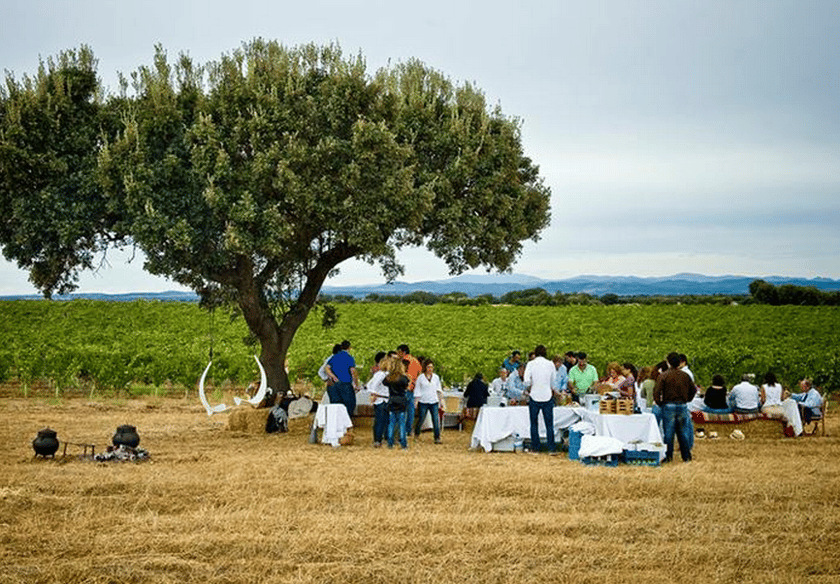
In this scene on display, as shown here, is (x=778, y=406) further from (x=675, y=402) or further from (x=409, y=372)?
(x=409, y=372)

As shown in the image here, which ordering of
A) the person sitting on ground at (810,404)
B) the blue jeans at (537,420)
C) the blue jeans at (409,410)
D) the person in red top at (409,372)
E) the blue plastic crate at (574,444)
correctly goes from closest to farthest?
the blue plastic crate at (574,444) → the blue jeans at (537,420) → the person in red top at (409,372) → the blue jeans at (409,410) → the person sitting on ground at (810,404)

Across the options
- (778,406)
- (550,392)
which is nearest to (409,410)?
(550,392)

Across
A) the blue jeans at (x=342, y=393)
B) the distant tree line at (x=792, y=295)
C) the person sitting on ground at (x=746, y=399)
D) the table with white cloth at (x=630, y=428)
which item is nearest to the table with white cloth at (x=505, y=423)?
the table with white cloth at (x=630, y=428)

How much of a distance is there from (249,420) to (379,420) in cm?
398

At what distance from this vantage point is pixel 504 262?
2539 centimetres

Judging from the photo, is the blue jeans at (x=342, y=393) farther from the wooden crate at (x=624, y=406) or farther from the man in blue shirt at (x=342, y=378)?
the wooden crate at (x=624, y=406)

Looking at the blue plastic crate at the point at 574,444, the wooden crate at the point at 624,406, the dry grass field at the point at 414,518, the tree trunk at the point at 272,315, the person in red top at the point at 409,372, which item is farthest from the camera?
Answer: the tree trunk at the point at 272,315

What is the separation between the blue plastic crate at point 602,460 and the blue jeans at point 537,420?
5.60ft

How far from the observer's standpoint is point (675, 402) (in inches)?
680

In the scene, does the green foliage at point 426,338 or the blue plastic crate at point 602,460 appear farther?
the green foliage at point 426,338

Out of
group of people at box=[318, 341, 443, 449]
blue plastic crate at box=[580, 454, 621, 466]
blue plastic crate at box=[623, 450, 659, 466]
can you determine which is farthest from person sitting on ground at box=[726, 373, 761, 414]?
group of people at box=[318, 341, 443, 449]

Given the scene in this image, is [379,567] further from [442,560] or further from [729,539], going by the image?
[729,539]

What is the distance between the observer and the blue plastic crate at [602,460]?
17016 millimetres

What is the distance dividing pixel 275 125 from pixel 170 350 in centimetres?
1668
